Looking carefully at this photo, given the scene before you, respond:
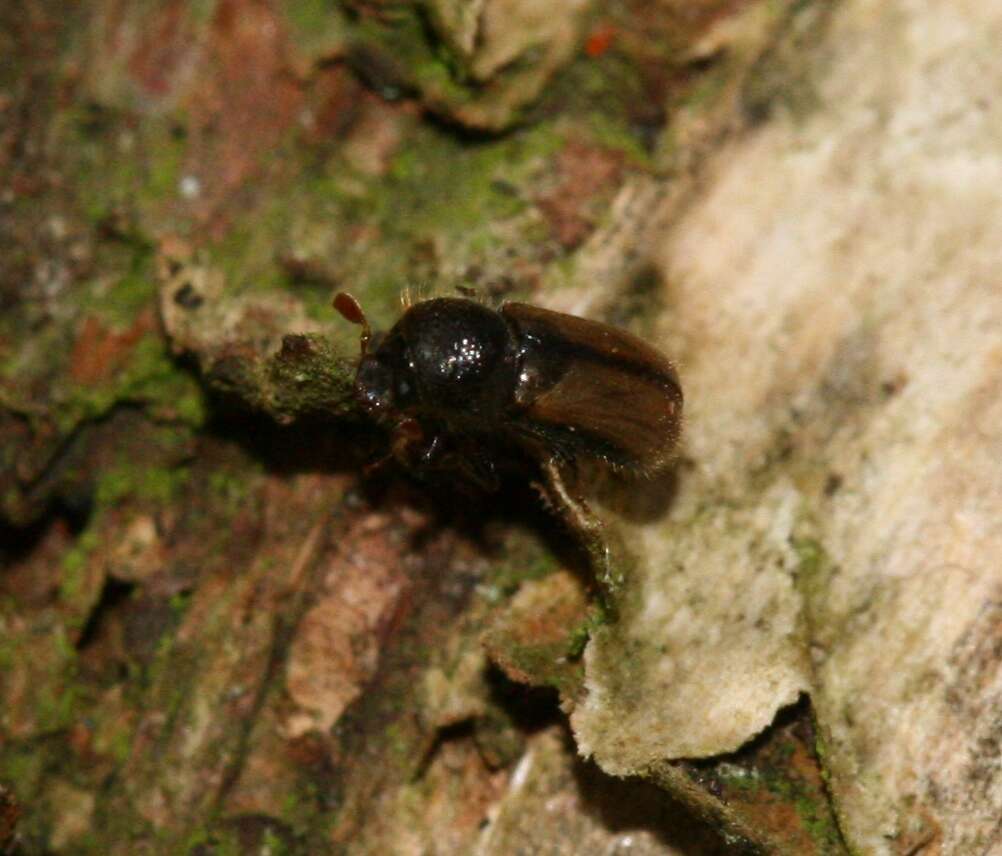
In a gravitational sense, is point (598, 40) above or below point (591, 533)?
above

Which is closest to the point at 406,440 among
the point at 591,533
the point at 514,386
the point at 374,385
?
the point at 374,385

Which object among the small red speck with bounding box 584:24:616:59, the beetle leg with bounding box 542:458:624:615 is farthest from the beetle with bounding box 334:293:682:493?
the small red speck with bounding box 584:24:616:59

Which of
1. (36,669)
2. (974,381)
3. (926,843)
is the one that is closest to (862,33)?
(974,381)

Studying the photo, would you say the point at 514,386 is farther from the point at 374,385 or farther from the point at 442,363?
the point at 374,385

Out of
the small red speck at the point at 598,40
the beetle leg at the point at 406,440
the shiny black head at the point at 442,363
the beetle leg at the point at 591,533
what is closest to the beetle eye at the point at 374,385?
the shiny black head at the point at 442,363

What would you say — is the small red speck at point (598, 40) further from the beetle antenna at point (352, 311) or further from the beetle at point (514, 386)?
the beetle antenna at point (352, 311)

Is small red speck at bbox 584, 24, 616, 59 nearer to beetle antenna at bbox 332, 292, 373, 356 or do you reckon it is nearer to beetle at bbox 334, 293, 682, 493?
beetle at bbox 334, 293, 682, 493

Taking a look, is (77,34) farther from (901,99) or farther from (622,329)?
(901,99)
